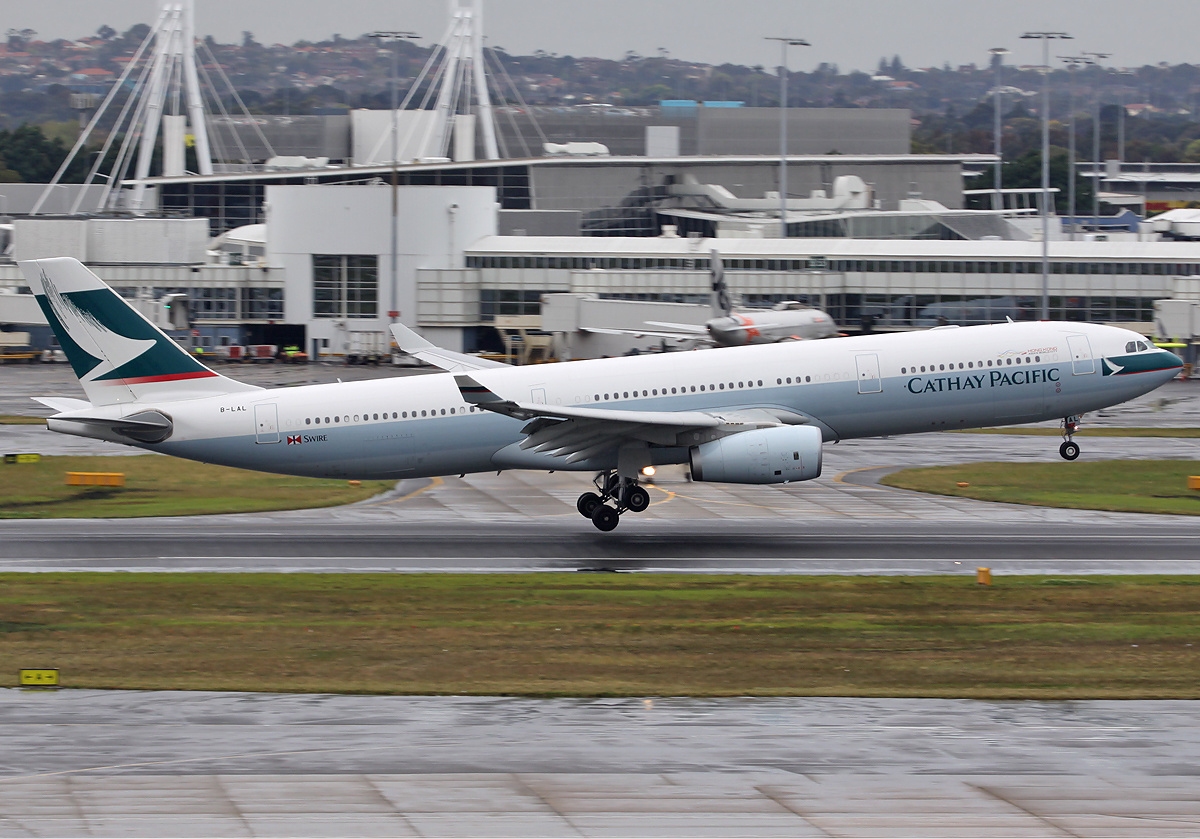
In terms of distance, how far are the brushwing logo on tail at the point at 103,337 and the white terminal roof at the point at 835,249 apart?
211ft

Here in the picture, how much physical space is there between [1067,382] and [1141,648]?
1454 cm

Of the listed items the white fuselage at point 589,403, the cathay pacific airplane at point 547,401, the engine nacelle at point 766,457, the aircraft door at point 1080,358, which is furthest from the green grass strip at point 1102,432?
the engine nacelle at point 766,457

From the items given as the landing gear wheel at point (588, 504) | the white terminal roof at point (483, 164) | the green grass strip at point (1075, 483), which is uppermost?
the white terminal roof at point (483, 164)

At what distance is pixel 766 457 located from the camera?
34094mm

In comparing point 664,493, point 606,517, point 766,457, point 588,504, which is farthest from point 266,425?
point 664,493

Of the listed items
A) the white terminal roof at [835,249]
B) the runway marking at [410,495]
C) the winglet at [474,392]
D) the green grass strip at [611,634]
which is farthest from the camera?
the white terminal roof at [835,249]

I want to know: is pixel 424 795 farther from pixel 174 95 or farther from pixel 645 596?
pixel 174 95

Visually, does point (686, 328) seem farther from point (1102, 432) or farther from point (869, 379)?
point (869, 379)

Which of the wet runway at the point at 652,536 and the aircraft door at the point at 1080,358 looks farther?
the aircraft door at the point at 1080,358

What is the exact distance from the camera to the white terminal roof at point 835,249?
95.8 meters

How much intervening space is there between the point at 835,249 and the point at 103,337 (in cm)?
7124

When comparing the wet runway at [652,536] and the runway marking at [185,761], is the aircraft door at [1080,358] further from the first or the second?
the runway marking at [185,761]

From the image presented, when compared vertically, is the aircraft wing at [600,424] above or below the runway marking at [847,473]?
above

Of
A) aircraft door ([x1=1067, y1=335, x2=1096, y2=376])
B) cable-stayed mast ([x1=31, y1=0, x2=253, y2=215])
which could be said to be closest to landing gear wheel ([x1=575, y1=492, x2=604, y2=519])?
aircraft door ([x1=1067, y1=335, x2=1096, y2=376])
